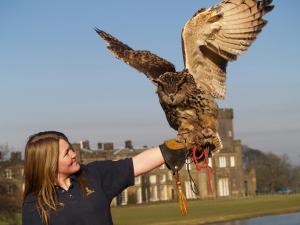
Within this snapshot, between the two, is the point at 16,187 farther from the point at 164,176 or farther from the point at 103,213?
the point at 164,176

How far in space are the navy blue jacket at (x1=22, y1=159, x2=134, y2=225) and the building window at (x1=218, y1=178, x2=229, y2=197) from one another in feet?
277

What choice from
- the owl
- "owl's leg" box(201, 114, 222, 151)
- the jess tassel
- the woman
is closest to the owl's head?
the owl

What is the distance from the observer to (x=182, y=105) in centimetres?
515

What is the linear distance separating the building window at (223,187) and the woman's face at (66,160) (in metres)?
84.8

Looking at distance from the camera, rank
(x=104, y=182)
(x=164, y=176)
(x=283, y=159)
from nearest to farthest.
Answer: (x=104, y=182) → (x=164, y=176) → (x=283, y=159)

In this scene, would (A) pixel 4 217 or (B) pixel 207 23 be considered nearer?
(B) pixel 207 23

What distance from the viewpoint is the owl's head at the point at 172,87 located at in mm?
5160

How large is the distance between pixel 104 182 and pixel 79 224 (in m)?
0.40

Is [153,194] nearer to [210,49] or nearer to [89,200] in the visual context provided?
[210,49]

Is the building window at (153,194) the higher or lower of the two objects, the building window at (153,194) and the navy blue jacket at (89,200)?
the higher

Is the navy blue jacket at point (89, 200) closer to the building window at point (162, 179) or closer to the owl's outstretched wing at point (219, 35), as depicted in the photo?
the owl's outstretched wing at point (219, 35)

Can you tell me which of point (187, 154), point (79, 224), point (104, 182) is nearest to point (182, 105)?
point (187, 154)

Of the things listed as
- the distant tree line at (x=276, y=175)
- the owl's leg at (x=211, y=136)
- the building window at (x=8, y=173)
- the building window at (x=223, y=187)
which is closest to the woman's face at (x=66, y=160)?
the owl's leg at (x=211, y=136)

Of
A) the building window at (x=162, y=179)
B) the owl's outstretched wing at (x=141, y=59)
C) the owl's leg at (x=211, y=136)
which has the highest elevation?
the building window at (x=162, y=179)
